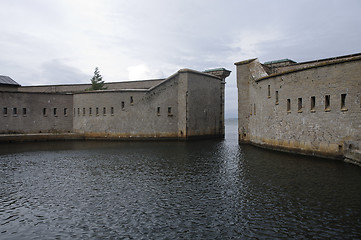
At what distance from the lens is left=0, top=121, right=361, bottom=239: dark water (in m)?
7.59

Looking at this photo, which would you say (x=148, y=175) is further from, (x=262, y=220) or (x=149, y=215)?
(x=262, y=220)

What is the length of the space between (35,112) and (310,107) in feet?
108

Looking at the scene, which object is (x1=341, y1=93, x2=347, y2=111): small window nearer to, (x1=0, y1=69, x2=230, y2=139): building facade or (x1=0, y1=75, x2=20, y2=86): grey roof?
(x1=0, y1=69, x2=230, y2=139): building facade

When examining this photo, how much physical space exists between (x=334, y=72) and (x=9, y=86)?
158 ft

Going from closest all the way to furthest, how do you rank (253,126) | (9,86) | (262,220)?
(262,220) < (253,126) < (9,86)

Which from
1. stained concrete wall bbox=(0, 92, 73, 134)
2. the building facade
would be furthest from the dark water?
stained concrete wall bbox=(0, 92, 73, 134)

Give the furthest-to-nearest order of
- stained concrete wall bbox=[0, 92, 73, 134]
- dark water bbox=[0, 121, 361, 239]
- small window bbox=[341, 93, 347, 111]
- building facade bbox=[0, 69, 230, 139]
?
stained concrete wall bbox=[0, 92, 73, 134], building facade bbox=[0, 69, 230, 139], small window bbox=[341, 93, 347, 111], dark water bbox=[0, 121, 361, 239]

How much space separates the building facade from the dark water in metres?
17.4

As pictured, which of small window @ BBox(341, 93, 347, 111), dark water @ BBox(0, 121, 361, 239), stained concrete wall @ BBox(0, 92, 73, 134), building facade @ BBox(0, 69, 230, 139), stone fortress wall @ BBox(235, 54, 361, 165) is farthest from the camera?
stained concrete wall @ BBox(0, 92, 73, 134)

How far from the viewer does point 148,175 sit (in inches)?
559

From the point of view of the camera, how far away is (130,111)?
34.7m

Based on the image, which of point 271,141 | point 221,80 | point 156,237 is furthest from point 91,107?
point 156,237

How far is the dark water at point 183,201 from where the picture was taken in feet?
24.9

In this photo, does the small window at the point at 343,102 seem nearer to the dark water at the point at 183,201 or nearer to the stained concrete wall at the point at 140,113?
the dark water at the point at 183,201
